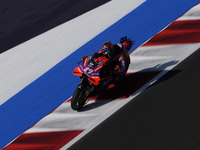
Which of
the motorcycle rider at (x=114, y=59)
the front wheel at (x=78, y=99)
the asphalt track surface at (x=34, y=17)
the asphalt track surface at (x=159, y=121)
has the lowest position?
the asphalt track surface at (x=159, y=121)

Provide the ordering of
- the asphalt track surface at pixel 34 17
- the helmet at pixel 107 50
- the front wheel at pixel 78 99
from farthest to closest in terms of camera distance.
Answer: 1. the asphalt track surface at pixel 34 17
2. the helmet at pixel 107 50
3. the front wheel at pixel 78 99

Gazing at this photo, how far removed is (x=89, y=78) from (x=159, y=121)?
2.01 m

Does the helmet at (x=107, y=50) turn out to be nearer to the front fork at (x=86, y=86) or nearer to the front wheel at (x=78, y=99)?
the front fork at (x=86, y=86)

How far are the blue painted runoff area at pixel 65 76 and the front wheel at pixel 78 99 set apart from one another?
102 centimetres

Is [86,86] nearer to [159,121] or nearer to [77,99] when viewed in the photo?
[77,99]

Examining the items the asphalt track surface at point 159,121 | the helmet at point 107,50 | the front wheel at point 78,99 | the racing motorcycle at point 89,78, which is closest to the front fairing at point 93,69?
the racing motorcycle at point 89,78

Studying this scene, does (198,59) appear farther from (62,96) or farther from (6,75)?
(6,75)

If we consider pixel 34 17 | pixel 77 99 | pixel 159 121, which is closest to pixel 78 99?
pixel 77 99

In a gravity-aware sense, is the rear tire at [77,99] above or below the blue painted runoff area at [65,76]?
below

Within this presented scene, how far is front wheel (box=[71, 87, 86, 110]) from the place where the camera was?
8906mm

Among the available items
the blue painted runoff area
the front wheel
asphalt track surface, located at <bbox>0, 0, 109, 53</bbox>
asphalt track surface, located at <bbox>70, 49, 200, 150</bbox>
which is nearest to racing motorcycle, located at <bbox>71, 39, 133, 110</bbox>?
the front wheel

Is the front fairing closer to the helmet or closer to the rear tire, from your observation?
the helmet

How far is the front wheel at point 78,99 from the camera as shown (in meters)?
8.91

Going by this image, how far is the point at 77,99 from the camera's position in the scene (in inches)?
353
